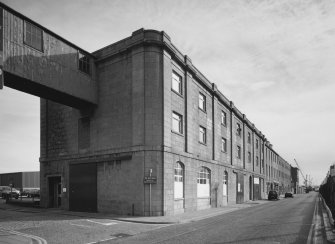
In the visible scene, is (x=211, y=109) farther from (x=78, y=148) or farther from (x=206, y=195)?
(x=78, y=148)

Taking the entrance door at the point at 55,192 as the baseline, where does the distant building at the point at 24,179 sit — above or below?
below

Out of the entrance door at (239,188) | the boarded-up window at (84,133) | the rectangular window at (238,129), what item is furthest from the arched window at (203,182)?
the rectangular window at (238,129)

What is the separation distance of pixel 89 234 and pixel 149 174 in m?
8.13

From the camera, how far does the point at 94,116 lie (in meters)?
26.7

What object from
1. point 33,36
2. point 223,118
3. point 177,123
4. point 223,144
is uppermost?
point 33,36

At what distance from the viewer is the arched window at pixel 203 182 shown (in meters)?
29.9

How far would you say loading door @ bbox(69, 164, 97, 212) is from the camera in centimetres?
2553

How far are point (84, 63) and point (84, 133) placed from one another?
5.61 meters

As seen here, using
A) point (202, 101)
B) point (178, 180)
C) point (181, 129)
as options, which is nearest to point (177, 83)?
point (181, 129)

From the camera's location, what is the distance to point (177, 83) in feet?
89.1

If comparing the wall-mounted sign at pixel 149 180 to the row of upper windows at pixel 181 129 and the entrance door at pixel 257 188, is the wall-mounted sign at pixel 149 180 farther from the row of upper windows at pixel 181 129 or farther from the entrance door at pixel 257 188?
the entrance door at pixel 257 188

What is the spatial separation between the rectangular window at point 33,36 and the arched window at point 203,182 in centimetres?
1688

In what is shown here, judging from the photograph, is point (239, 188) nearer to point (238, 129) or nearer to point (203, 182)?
point (238, 129)

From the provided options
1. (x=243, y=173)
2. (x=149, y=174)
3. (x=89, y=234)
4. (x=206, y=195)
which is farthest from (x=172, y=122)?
(x=243, y=173)
